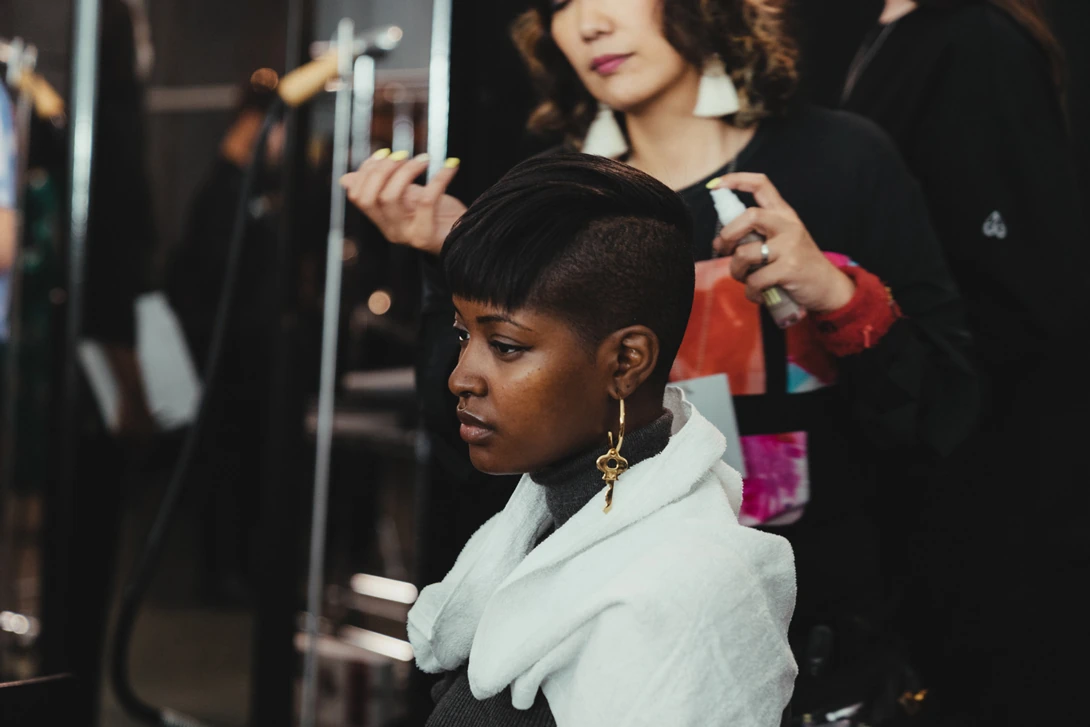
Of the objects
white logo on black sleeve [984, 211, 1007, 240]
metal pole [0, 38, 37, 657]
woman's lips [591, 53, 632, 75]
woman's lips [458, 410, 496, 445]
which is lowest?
metal pole [0, 38, 37, 657]

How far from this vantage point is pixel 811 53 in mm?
1285

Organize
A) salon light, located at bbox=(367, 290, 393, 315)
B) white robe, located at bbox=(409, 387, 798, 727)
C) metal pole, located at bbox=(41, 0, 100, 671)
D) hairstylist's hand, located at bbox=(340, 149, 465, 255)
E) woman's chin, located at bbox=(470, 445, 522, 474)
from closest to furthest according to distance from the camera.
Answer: white robe, located at bbox=(409, 387, 798, 727) → woman's chin, located at bbox=(470, 445, 522, 474) → hairstylist's hand, located at bbox=(340, 149, 465, 255) → metal pole, located at bbox=(41, 0, 100, 671) → salon light, located at bbox=(367, 290, 393, 315)

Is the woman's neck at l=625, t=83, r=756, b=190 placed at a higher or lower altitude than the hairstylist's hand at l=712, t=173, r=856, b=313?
higher

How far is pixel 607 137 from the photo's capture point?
1267mm

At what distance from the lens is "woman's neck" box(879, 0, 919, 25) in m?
1.32

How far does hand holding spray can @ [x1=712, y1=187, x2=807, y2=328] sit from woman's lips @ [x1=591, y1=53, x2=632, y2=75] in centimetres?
22

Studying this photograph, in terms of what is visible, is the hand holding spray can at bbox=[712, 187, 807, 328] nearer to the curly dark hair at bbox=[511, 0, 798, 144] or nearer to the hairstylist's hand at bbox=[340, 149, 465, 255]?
the curly dark hair at bbox=[511, 0, 798, 144]

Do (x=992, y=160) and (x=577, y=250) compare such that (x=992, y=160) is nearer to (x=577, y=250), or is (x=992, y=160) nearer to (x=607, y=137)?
(x=607, y=137)

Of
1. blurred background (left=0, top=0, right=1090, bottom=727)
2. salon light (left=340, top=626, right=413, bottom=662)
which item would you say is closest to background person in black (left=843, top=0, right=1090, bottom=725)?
blurred background (left=0, top=0, right=1090, bottom=727)

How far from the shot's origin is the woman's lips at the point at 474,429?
34.3 inches

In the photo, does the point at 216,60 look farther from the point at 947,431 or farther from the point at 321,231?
the point at 947,431

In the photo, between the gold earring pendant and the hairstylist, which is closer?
the gold earring pendant

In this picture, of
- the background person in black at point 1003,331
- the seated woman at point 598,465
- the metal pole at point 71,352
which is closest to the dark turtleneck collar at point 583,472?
the seated woman at point 598,465

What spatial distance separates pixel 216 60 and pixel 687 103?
1.52m
